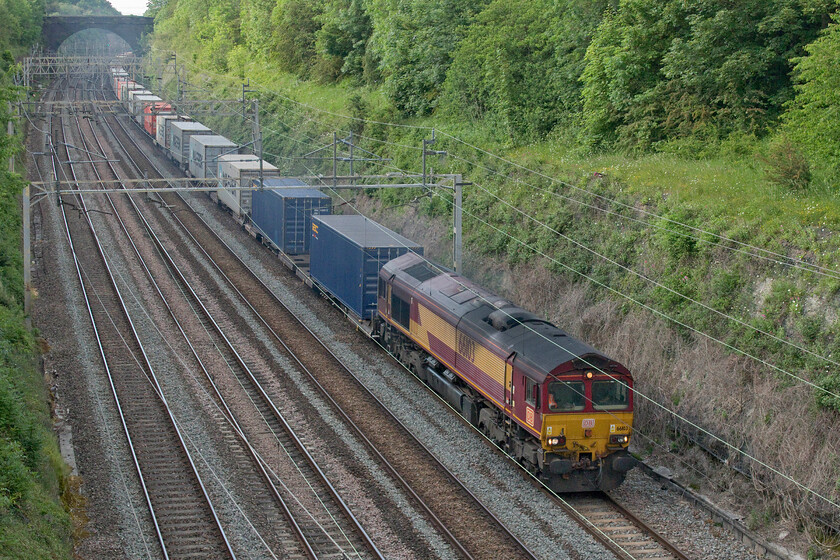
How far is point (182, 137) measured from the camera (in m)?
51.7

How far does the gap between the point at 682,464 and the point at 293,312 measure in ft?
50.3

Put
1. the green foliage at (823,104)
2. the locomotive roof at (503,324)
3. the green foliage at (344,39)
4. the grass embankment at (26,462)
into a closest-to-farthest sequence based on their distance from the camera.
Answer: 1. the grass embankment at (26,462)
2. the locomotive roof at (503,324)
3. the green foliage at (823,104)
4. the green foliage at (344,39)

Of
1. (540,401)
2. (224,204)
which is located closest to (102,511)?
(540,401)

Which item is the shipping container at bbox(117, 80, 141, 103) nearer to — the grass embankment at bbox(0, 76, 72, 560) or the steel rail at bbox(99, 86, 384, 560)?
the steel rail at bbox(99, 86, 384, 560)

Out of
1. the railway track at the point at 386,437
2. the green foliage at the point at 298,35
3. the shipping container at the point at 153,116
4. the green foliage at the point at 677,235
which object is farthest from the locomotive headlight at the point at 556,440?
the green foliage at the point at 298,35

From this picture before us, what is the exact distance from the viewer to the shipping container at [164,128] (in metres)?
58.7

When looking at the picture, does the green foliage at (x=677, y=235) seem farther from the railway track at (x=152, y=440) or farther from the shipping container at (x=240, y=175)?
the shipping container at (x=240, y=175)

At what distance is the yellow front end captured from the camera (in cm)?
1684

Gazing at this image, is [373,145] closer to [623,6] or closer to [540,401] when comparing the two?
[623,6]

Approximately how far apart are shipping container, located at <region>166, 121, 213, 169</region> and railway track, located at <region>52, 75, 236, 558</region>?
61.6 ft

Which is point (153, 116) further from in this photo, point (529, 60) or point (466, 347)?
point (466, 347)

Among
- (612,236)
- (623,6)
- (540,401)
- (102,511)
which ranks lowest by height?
(102,511)

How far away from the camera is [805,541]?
49.9ft

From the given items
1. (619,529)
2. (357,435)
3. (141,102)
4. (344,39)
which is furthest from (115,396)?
(141,102)
